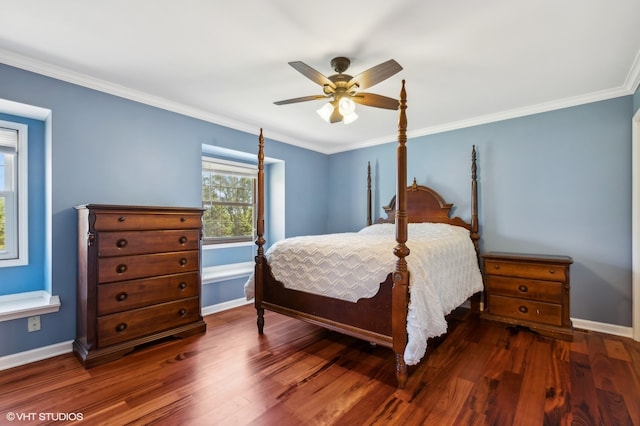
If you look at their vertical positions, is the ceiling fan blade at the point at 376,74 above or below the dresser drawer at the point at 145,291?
above

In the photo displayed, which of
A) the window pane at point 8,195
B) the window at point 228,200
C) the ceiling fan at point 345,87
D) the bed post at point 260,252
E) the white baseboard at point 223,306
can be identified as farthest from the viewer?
the window at point 228,200

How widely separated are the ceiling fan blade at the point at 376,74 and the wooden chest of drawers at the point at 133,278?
1.92 metres

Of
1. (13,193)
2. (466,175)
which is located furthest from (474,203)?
(13,193)

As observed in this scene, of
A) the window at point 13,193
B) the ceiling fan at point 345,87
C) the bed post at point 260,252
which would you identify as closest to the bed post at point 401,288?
the ceiling fan at point 345,87

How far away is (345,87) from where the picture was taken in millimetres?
2293

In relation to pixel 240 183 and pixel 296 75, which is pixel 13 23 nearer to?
pixel 296 75

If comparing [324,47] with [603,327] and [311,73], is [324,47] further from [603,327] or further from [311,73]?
[603,327]

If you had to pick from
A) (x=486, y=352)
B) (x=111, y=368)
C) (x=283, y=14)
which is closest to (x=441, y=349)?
(x=486, y=352)

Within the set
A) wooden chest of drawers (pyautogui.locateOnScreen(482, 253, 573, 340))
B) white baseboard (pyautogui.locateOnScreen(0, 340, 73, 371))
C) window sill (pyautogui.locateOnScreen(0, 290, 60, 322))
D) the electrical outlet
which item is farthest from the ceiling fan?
white baseboard (pyautogui.locateOnScreen(0, 340, 73, 371))

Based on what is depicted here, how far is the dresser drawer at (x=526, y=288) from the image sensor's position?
2846 millimetres

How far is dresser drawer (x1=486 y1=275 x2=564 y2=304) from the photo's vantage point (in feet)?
9.34

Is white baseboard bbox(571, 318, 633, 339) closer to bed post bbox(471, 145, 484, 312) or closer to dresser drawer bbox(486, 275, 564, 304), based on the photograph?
dresser drawer bbox(486, 275, 564, 304)

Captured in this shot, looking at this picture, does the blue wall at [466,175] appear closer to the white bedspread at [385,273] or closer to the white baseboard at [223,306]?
the white baseboard at [223,306]

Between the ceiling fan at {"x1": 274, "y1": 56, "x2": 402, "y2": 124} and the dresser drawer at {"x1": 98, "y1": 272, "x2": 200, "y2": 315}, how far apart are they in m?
2.00
